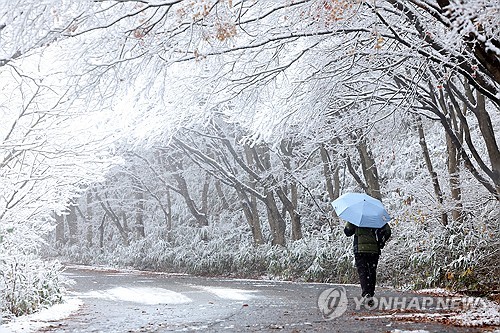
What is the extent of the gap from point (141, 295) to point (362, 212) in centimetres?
726

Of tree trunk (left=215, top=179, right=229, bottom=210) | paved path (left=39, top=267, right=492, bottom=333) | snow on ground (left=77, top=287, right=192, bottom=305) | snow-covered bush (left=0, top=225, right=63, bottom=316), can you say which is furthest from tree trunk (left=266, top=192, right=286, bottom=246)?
snow-covered bush (left=0, top=225, right=63, bottom=316)

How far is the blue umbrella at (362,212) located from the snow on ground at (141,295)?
439cm

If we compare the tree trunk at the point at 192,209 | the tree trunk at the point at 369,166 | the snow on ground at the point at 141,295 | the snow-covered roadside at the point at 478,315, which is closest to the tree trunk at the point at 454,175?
the tree trunk at the point at 369,166

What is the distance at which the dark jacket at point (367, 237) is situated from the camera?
923 centimetres

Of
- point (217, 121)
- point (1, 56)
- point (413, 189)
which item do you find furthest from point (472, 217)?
point (217, 121)

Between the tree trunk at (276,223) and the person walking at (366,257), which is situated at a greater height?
the tree trunk at (276,223)

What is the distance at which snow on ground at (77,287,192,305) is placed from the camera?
1269cm

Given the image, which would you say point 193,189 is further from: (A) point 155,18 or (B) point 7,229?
(A) point 155,18

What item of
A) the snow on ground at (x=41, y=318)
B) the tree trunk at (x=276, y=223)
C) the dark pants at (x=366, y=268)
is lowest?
the snow on ground at (x=41, y=318)

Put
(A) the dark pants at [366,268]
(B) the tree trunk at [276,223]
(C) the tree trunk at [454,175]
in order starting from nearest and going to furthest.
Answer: (A) the dark pants at [366,268] < (C) the tree trunk at [454,175] < (B) the tree trunk at [276,223]

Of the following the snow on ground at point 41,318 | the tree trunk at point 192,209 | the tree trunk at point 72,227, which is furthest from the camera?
the tree trunk at point 72,227

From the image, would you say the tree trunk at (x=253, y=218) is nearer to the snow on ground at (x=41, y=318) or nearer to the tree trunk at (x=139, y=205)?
the snow on ground at (x=41, y=318)

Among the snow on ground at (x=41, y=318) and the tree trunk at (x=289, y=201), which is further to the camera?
the tree trunk at (x=289, y=201)

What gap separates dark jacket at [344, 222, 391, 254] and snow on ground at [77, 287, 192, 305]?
4.37m
